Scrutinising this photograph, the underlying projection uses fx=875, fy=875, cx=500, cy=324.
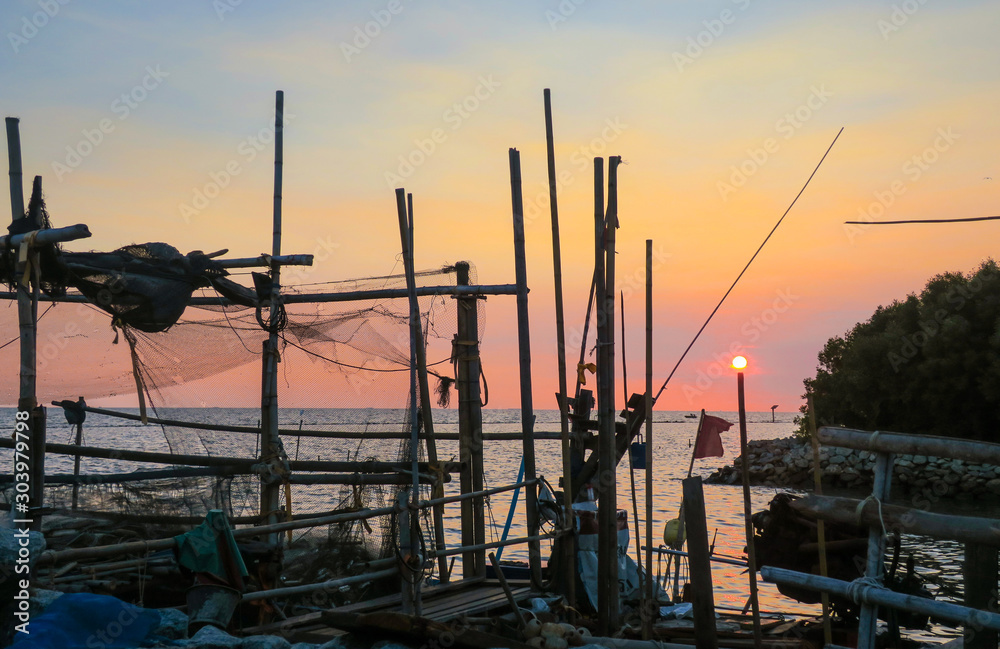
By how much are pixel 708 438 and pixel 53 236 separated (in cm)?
777

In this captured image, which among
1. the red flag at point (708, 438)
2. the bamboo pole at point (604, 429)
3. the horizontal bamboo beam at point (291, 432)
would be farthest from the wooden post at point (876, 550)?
the red flag at point (708, 438)

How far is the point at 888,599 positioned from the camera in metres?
4.97

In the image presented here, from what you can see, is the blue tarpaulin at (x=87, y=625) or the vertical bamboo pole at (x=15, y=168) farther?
the vertical bamboo pole at (x=15, y=168)

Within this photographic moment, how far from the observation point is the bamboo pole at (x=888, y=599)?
4.65m

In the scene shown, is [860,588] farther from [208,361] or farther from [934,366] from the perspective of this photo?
[934,366]

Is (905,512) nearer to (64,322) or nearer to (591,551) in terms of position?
(591,551)

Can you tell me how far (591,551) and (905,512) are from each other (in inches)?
205

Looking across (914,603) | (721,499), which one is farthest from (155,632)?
(721,499)

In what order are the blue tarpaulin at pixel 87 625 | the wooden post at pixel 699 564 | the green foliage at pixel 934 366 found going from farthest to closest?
1. the green foliage at pixel 934 366
2. the wooden post at pixel 699 564
3. the blue tarpaulin at pixel 87 625

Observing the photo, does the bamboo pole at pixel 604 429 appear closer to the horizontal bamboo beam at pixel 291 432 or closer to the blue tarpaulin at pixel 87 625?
the horizontal bamboo beam at pixel 291 432

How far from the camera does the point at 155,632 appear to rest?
5.72 metres

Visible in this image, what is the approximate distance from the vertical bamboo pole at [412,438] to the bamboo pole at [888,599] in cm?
Answer: 323

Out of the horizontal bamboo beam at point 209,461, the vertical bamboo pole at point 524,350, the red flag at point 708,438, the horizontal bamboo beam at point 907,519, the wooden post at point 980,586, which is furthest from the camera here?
the red flag at point 708,438

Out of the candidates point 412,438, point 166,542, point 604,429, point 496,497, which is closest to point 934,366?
point 496,497
